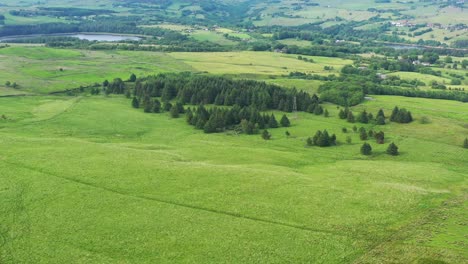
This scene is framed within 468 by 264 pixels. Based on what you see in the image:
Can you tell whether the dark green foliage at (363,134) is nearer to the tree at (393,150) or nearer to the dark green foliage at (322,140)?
the dark green foliage at (322,140)

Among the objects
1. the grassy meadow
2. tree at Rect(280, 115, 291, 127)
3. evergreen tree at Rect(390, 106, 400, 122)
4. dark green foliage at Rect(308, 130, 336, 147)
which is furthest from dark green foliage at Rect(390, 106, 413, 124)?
dark green foliage at Rect(308, 130, 336, 147)

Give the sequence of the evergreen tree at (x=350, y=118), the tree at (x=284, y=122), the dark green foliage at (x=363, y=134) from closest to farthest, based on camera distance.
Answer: the dark green foliage at (x=363, y=134), the tree at (x=284, y=122), the evergreen tree at (x=350, y=118)

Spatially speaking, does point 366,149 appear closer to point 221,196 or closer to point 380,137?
point 380,137

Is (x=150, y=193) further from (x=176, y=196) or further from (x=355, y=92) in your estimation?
(x=355, y=92)

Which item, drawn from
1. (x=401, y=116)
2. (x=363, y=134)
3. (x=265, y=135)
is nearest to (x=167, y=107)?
(x=265, y=135)

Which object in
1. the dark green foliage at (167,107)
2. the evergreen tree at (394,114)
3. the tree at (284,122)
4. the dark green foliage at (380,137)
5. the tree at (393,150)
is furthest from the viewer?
the dark green foliage at (167,107)

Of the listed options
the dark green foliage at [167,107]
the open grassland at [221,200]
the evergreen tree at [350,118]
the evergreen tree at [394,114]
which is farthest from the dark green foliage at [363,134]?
the dark green foliage at [167,107]

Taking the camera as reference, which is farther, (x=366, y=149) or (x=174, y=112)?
(x=174, y=112)

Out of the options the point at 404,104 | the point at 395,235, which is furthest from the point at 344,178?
the point at 404,104

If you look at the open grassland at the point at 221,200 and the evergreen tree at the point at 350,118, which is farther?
the evergreen tree at the point at 350,118
